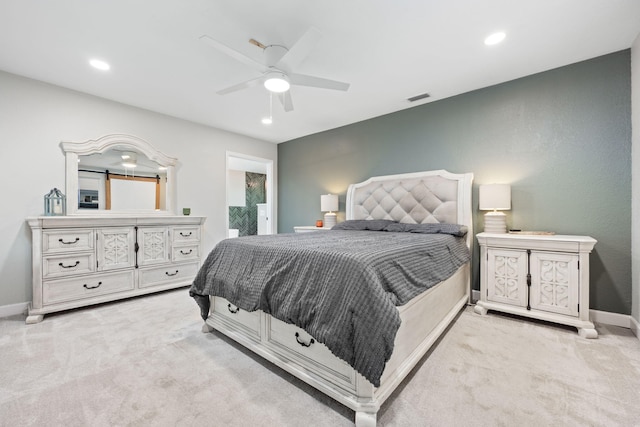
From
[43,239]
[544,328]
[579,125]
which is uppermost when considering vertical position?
[579,125]

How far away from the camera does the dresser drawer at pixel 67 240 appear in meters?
2.76

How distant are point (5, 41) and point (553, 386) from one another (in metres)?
4.93

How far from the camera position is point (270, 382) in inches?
66.3

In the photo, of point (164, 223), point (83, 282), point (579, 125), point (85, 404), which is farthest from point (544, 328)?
point (83, 282)

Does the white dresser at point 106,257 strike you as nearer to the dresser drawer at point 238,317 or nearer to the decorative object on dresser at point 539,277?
the dresser drawer at point 238,317

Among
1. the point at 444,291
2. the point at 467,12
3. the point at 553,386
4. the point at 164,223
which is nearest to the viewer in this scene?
the point at 553,386

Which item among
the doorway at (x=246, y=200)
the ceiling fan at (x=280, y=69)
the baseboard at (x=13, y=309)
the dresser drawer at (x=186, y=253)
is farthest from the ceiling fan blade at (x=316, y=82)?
the doorway at (x=246, y=200)

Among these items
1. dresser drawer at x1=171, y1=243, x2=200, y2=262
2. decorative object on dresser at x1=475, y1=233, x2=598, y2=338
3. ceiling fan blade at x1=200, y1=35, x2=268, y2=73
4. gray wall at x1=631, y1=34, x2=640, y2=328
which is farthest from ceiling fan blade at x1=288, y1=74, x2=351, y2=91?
dresser drawer at x1=171, y1=243, x2=200, y2=262

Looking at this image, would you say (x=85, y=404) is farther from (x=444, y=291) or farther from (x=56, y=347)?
(x=444, y=291)

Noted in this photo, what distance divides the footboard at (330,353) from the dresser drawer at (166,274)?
165 cm

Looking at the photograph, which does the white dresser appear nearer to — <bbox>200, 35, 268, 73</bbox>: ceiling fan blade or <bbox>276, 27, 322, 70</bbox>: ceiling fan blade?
<bbox>200, 35, 268, 73</bbox>: ceiling fan blade

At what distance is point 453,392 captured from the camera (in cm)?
157

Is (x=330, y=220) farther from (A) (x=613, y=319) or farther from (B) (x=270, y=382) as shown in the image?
(A) (x=613, y=319)

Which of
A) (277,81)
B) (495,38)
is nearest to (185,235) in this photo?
(277,81)
